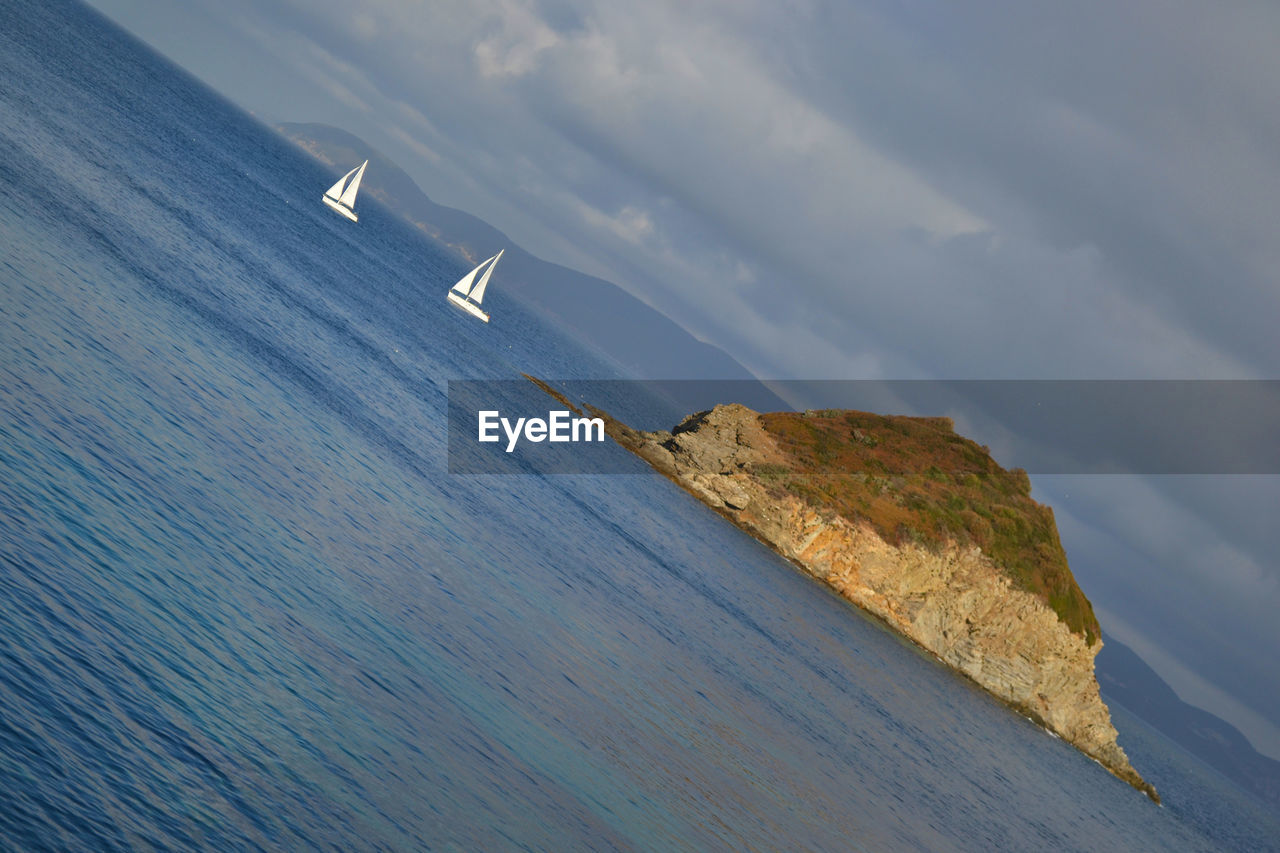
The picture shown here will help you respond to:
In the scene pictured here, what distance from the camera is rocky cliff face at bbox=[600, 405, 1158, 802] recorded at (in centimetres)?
9369

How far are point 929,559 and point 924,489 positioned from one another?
16.0 m

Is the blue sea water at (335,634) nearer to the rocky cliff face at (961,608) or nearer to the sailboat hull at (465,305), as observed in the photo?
the rocky cliff face at (961,608)

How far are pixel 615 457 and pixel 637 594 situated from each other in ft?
161

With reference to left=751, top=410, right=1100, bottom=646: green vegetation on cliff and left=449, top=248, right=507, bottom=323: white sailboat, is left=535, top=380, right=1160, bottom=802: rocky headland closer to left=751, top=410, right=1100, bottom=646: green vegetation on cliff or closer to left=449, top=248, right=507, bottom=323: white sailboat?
left=751, top=410, right=1100, bottom=646: green vegetation on cliff

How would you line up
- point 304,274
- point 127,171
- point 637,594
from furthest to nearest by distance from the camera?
point 304,274
point 127,171
point 637,594

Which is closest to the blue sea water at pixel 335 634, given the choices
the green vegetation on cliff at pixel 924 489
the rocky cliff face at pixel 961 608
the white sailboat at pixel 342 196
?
the rocky cliff face at pixel 961 608

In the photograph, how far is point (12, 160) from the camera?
51.2 metres

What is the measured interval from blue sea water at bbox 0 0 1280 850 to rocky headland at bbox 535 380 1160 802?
20.9 m

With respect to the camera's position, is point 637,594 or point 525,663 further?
point 637,594

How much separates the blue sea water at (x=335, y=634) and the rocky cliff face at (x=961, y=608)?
65.7 ft

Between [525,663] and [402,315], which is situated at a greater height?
[402,315]

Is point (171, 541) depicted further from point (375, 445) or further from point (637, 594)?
point (637, 594)

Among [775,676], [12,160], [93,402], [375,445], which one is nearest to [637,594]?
[775,676]

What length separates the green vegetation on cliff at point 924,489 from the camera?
9775 cm
